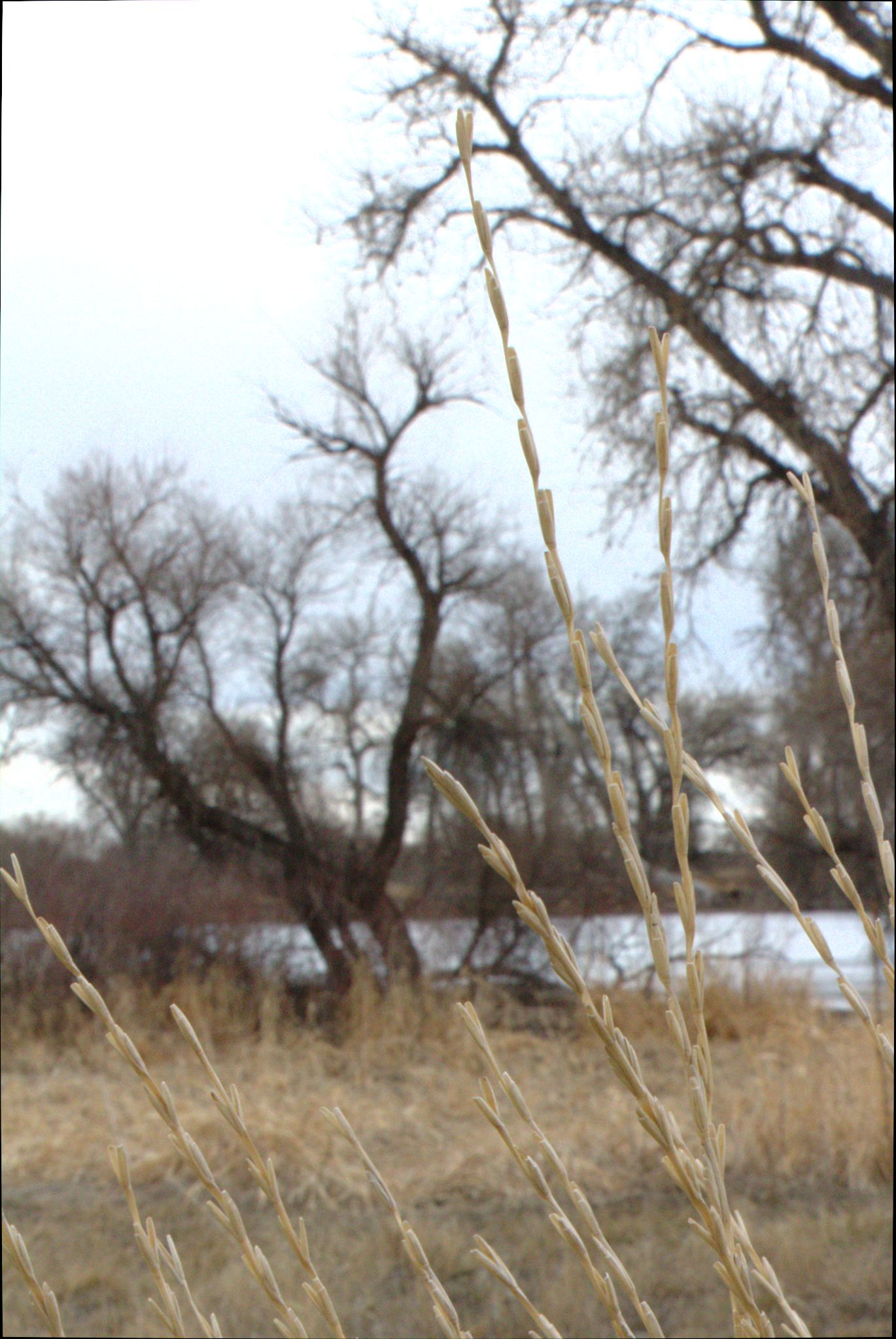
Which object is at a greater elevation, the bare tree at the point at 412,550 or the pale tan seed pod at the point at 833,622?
the bare tree at the point at 412,550

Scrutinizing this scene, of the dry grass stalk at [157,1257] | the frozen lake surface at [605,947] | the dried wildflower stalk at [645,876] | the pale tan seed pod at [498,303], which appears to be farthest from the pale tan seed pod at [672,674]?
the frozen lake surface at [605,947]

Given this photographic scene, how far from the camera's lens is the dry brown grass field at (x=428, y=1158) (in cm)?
234

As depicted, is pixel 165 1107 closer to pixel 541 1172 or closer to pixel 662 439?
pixel 541 1172

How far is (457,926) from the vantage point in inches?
139

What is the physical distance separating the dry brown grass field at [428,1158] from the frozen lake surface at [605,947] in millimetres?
94

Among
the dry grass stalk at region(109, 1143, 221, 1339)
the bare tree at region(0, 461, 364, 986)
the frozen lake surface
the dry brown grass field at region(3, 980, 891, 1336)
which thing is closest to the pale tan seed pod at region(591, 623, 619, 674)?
the dry grass stalk at region(109, 1143, 221, 1339)

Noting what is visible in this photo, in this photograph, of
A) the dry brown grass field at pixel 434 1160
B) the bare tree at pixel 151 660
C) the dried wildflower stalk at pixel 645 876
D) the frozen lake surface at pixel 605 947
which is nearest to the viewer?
the dried wildflower stalk at pixel 645 876

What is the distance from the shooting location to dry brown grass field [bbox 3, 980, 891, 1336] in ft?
7.67

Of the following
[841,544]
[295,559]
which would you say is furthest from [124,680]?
[841,544]

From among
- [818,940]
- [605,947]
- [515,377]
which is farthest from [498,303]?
[605,947]

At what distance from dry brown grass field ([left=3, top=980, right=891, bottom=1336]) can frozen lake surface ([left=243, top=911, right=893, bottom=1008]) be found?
94mm

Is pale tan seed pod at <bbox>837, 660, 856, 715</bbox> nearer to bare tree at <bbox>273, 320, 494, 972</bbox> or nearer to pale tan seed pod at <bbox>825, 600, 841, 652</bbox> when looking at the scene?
pale tan seed pod at <bbox>825, 600, 841, 652</bbox>

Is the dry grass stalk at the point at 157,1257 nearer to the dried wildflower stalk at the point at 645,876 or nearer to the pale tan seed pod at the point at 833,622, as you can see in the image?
the dried wildflower stalk at the point at 645,876

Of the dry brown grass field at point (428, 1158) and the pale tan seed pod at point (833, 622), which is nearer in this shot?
the pale tan seed pod at point (833, 622)
